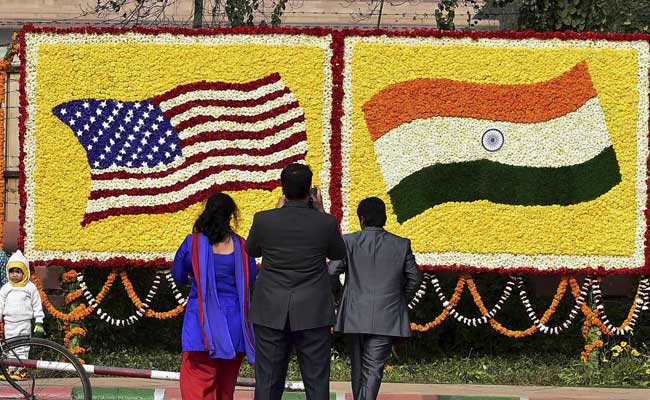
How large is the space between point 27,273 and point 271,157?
8.27 feet

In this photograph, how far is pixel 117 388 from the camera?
410 inches

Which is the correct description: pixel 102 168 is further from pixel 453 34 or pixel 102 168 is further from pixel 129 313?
pixel 453 34

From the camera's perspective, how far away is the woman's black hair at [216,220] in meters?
7.73

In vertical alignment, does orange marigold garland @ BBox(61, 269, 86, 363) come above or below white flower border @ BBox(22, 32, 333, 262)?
below

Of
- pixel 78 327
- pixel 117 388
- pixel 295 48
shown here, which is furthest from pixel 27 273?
Result: pixel 295 48

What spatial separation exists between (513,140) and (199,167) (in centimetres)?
301

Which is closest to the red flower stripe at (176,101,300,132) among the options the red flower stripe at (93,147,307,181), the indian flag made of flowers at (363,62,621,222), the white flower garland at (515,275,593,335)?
the red flower stripe at (93,147,307,181)

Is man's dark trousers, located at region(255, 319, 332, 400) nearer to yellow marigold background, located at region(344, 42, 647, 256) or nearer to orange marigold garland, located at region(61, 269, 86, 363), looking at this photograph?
yellow marigold background, located at region(344, 42, 647, 256)

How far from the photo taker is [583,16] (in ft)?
46.3

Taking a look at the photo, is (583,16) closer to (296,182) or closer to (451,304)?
(451,304)

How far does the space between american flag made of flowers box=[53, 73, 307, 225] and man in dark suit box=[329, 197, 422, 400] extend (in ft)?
11.8

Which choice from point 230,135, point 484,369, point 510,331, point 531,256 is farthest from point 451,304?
point 230,135

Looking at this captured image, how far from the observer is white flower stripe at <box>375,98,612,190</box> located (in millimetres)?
12055

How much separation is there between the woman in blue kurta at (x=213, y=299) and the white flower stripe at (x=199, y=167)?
418 centimetres
